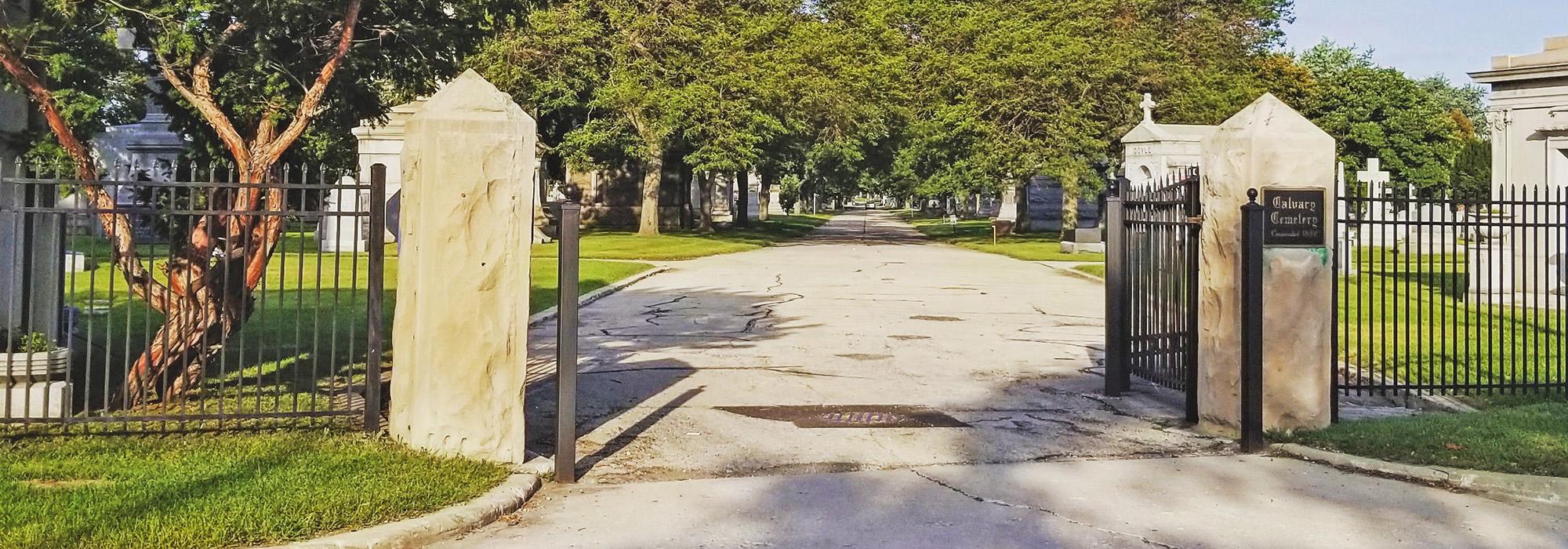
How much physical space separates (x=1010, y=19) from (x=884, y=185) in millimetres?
39190

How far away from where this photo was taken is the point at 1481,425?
8859 mm

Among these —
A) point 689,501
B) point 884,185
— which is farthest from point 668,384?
point 884,185

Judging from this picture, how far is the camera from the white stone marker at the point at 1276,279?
28.6 feet

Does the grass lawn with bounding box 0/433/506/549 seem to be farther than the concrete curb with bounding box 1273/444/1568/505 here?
No

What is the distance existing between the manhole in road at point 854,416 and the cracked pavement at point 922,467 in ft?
0.57

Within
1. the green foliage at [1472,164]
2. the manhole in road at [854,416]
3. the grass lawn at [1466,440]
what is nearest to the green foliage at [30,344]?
the manhole in road at [854,416]

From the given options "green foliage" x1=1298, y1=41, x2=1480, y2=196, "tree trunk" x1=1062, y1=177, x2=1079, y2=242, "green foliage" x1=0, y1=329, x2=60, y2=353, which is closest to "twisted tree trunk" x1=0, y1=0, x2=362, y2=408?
"green foliage" x1=0, y1=329, x2=60, y2=353

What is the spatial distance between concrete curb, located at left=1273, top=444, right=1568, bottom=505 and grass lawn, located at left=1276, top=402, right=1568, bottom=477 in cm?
16

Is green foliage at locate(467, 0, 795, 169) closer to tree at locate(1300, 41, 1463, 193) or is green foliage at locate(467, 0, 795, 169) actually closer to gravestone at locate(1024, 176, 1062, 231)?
gravestone at locate(1024, 176, 1062, 231)

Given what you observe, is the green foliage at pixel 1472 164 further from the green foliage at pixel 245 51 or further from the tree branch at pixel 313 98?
the tree branch at pixel 313 98

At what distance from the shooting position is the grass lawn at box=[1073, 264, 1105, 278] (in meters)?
28.4

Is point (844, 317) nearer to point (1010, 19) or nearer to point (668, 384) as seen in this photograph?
point (668, 384)

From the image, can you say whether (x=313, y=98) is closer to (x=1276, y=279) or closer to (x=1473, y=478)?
(x=1276, y=279)

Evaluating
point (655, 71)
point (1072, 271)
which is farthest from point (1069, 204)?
point (1072, 271)
